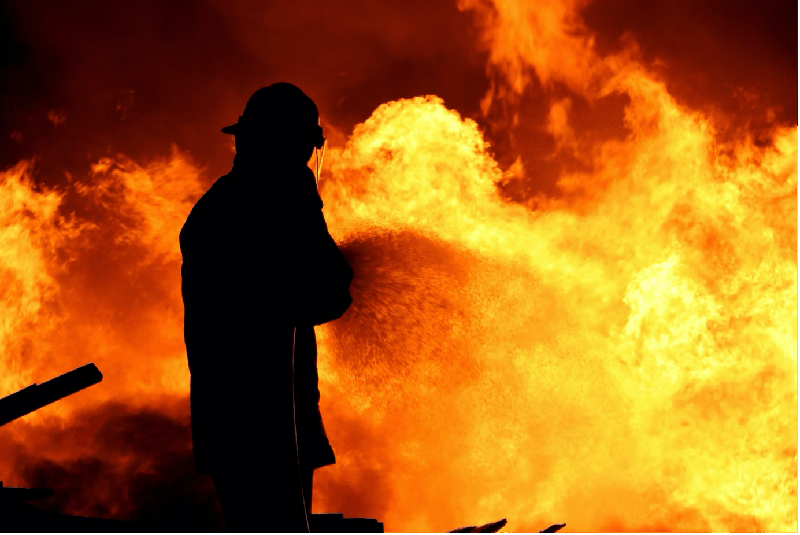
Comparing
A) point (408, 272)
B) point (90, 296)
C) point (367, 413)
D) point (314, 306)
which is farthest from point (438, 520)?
point (314, 306)

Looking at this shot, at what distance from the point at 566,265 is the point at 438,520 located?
11.3 feet

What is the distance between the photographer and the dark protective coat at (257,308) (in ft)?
7.25

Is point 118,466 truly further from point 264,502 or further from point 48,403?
point 264,502

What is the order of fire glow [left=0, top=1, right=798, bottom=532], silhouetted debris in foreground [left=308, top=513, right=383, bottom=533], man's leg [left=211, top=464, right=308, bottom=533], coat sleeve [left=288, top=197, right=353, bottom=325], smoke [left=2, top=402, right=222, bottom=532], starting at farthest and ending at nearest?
smoke [left=2, top=402, right=222, bottom=532] < fire glow [left=0, top=1, right=798, bottom=532] < silhouetted debris in foreground [left=308, top=513, right=383, bottom=533] < coat sleeve [left=288, top=197, right=353, bottom=325] < man's leg [left=211, top=464, right=308, bottom=533]

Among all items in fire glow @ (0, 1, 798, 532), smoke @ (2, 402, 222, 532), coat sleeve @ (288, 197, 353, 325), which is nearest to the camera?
coat sleeve @ (288, 197, 353, 325)

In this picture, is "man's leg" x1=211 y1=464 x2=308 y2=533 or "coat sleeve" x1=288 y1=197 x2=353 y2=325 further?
"coat sleeve" x1=288 y1=197 x2=353 y2=325

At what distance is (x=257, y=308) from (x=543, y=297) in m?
5.55

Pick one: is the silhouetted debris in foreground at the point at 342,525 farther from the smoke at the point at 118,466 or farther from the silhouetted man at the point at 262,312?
the smoke at the point at 118,466

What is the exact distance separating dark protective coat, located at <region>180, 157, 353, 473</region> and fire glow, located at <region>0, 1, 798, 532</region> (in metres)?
4.26

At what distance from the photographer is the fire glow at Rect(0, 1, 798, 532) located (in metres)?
7.08

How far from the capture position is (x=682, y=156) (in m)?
7.32

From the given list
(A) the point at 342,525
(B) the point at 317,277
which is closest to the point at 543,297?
(A) the point at 342,525

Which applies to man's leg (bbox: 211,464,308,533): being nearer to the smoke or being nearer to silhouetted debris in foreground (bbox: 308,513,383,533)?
silhouetted debris in foreground (bbox: 308,513,383,533)

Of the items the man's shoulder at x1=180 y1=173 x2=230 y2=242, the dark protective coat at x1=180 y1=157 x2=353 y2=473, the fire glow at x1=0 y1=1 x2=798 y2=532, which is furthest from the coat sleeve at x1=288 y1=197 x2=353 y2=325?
the fire glow at x1=0 y1=1 x2=798 y2=532
